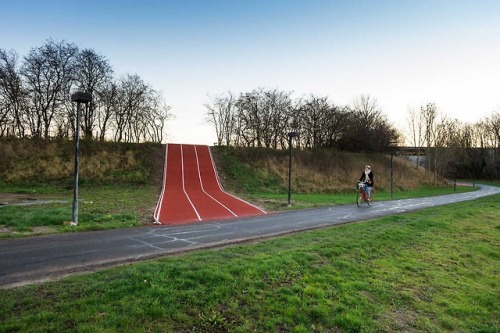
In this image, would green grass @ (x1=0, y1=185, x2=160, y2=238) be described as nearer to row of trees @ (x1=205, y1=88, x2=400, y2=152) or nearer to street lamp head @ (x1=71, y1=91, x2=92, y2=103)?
street lamp head @ (x1=71, y1=91, x2=92, y2=103)

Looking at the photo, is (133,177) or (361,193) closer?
(361,193)

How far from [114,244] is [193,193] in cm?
1441

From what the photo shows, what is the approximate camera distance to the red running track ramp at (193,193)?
15.3 metres

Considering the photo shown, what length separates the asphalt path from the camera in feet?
21.6

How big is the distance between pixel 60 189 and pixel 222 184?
12.3m

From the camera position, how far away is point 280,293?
6.04 meters

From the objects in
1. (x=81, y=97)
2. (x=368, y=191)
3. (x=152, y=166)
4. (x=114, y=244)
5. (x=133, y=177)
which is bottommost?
(x=114, y=244)

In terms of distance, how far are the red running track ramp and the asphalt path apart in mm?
2105

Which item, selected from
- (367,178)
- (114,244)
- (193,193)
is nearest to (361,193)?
(367,178)

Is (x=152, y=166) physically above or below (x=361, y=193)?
above

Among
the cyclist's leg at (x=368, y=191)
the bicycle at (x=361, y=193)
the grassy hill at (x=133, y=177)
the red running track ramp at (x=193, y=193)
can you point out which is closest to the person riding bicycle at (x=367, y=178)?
the cyclist's leg at (x=368, y=191)

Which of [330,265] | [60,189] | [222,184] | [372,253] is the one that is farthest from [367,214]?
[60,189]

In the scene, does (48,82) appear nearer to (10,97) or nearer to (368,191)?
(10,97)

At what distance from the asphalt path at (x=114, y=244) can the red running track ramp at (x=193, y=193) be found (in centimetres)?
211
